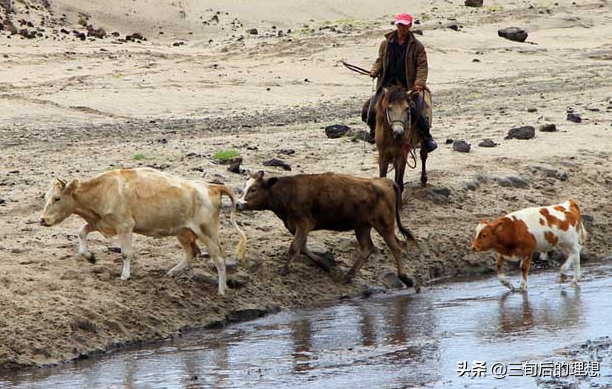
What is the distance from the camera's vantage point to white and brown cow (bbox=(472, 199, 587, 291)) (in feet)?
45.1

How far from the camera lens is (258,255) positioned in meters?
14.1

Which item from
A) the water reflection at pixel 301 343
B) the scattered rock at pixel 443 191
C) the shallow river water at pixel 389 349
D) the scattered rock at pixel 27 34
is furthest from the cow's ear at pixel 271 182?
the scattered rock at pixel 27 34

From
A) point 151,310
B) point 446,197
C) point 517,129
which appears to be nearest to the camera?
point 151,310

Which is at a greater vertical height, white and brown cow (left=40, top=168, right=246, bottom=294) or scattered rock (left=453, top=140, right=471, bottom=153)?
white and brown cow (left=40, top=168, right=246, bottom=294)

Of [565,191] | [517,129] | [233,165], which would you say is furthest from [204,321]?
[517,129]

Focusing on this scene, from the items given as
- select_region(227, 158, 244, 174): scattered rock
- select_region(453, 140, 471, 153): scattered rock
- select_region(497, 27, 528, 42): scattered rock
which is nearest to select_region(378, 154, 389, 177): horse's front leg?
select_region(227, 158, 244, 174): scattered rock

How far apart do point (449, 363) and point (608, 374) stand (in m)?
1.23

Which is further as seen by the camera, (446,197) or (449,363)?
(446,197)

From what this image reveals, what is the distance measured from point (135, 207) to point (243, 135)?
8.31 metres

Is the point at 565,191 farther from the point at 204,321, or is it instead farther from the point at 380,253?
the point at 204,321

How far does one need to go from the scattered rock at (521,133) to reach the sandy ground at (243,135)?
144 millimetres

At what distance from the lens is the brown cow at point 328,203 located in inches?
549

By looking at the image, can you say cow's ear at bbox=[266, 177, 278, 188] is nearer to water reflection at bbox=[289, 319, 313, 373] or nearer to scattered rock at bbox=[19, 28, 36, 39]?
water reflection at bbox=[289, 319, 313, 373]

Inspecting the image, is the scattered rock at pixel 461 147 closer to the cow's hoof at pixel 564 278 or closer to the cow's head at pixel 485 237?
the cow's hoof at pixel 564 278
